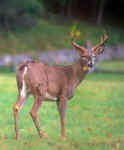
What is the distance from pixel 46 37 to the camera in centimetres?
4228

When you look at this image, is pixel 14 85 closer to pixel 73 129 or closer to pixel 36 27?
pixel 73 129

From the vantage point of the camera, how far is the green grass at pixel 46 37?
127 ft

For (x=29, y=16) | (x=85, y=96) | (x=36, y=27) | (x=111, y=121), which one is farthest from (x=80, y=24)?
(x=111, y=121)

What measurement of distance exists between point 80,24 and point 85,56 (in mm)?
39921

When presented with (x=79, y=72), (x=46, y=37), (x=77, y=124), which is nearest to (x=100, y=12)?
(x=46, y=37)

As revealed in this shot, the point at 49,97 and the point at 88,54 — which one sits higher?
the point at 88,54

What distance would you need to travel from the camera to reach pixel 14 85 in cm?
1931

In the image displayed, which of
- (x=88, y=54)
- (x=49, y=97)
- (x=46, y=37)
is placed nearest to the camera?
(x=49, y=97)

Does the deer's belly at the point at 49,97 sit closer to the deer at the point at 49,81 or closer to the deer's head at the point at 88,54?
the deer at the point at 49,81

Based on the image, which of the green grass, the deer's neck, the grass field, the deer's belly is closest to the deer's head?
the deer's neck

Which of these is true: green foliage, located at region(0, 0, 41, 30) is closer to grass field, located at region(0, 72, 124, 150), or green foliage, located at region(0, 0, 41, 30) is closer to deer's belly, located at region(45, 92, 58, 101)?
grass field, located at region(0, 72, 124, 150)

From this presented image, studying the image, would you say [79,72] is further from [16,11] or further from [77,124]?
[16,11]

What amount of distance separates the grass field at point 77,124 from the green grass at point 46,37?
20218 mm

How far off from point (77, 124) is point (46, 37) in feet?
105
